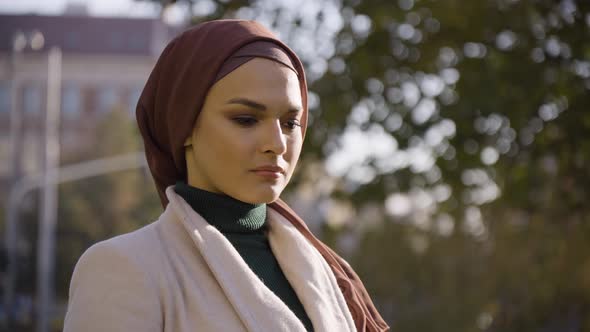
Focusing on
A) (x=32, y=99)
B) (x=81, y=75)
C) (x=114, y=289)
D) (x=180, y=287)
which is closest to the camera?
(x=114, y=289)

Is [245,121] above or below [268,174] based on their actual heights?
above

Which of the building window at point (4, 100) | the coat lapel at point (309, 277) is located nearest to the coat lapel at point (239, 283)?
the coat lapel at point (309, 277)

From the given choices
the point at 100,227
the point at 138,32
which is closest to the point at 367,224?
the point at 100,227

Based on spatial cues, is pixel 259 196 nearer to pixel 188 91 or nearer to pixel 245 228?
pixel 245 228

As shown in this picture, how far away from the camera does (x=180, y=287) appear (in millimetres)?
2787

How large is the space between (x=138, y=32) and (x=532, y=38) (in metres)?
51.7

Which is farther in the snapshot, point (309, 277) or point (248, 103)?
point (309, 277)

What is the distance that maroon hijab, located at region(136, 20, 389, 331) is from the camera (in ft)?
9.39

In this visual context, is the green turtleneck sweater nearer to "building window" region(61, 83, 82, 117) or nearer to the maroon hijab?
the maroon hijab

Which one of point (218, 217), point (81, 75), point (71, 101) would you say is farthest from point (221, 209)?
point (71, 101)

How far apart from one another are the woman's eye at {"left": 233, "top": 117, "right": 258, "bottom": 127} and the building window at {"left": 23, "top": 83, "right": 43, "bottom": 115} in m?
54.6

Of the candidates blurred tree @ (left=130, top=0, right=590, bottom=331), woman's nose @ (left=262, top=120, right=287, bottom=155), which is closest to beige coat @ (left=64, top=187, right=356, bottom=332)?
woman's nose @ (left=262, top=120, right=287, bottom=155)

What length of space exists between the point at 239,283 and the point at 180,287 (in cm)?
14

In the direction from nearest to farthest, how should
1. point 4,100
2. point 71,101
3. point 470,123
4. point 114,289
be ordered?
point 114,289 < point 470,123 < point 4,100 < point 71,101
